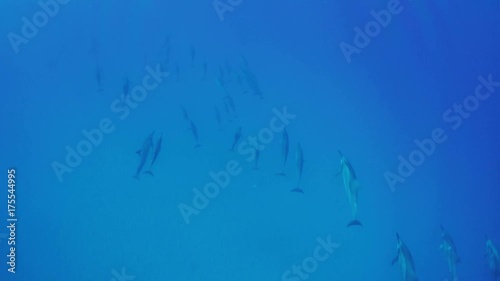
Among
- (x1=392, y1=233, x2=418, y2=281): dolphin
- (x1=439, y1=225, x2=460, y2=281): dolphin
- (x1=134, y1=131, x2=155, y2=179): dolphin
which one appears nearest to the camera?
(x1=392, y1=233, x2=418, y2=281): dolphin

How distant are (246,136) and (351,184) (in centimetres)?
82

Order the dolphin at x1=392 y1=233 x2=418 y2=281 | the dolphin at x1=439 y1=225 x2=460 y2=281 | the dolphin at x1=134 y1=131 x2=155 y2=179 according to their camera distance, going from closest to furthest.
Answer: the dolphin at x1=392 y1=233 x2=418 y2=281
the dolphin at x1=134 y1=131 x2=155 y2=179
the dolphin at x1=439 y1=225 x2=460 y2=281

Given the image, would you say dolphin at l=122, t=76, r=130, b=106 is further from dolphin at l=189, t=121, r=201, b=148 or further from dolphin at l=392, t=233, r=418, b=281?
dolphin at l=392, t=233, r=418, b=281

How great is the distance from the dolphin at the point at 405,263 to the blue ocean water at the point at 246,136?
0.47ft

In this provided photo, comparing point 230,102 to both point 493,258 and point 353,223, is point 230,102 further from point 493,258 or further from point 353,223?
point 493,258

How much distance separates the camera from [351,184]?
125 inches

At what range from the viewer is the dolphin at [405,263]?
3.01 metres

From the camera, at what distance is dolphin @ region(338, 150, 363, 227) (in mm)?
3116

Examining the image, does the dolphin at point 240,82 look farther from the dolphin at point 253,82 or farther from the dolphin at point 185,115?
the dolphin at point 185,115

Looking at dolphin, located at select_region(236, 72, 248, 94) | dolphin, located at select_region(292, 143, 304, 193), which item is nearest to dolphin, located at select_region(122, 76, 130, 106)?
dolphin, located at select_region(236, 72, 248, 94)

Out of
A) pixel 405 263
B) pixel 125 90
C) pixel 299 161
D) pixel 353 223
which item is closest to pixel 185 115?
pixel 125 90

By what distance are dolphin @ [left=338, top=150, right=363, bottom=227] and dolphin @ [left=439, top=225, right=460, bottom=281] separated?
0.63 metres

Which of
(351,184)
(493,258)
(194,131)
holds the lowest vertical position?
(493,258)

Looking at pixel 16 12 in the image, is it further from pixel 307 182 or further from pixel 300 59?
pixel 307 182
